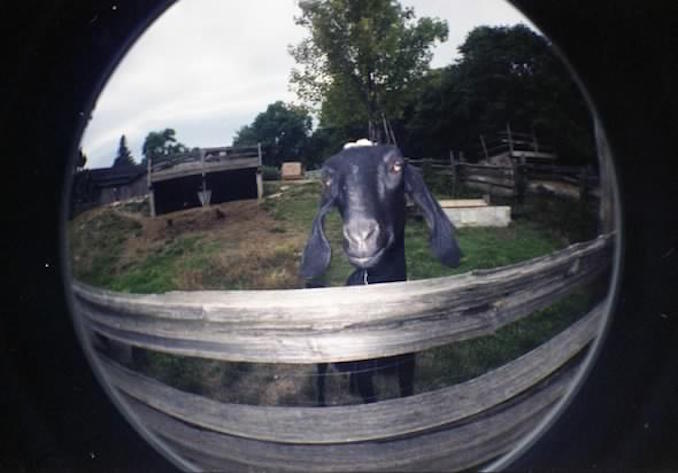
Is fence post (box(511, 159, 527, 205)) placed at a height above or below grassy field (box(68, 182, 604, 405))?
above

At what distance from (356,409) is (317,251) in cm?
54

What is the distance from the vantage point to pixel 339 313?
1888mm

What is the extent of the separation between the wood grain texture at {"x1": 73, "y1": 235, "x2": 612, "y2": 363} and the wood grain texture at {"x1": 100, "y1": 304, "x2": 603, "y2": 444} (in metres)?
0.15

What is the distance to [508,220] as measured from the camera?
189 cm

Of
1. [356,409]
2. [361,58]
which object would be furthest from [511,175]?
[356,409]

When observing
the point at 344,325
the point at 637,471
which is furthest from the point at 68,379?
the point at 637,471

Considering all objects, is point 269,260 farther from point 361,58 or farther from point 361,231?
point 361,58

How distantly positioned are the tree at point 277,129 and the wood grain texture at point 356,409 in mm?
823

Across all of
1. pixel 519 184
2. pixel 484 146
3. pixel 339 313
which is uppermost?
pixel 484 146

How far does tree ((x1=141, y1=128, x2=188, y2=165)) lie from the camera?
5.90ft

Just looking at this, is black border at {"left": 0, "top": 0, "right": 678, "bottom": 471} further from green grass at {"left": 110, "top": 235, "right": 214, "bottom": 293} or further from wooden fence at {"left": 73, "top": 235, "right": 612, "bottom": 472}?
green grass at {"left": 110, "top": 235, "right": 214, "bottom": 293}

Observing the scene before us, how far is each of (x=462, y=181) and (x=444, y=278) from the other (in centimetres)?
32

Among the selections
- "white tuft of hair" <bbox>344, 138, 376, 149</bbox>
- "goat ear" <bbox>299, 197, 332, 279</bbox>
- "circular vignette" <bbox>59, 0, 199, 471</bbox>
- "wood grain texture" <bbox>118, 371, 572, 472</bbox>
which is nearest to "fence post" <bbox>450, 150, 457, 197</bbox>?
"white tuft of hair" <bbox>344, 138, 376, 149</bbox>

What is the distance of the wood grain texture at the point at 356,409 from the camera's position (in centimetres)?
194
